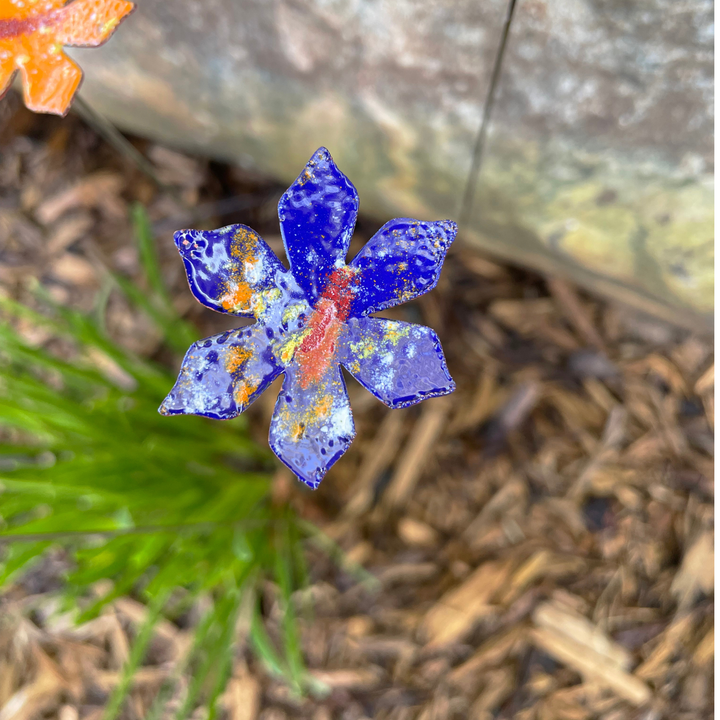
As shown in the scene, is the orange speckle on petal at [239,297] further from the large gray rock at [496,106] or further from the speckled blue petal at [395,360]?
the large gray rock at [496,106]

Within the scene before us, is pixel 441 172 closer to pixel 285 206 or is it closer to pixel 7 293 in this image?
pixel 285 206

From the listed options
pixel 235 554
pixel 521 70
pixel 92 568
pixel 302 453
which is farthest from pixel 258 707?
pixel 521 70

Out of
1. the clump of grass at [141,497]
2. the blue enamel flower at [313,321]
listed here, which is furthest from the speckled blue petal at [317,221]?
the clump of grass at [141,497]

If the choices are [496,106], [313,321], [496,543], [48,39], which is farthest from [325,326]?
[496,543]

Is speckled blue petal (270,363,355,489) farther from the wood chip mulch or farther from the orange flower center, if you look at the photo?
the wood chip mulch

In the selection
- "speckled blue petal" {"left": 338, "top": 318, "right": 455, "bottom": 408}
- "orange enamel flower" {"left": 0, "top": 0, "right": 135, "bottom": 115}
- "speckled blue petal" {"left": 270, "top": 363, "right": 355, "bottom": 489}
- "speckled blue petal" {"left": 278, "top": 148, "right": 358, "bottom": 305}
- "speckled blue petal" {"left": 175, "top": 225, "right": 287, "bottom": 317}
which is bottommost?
"speckled blue petal" {"left": 270, "top": 363, "right": 355, "bottom": 489}

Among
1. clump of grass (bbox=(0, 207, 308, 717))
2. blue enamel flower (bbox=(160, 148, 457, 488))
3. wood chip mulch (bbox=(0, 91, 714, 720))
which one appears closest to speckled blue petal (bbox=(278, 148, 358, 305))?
blue enamel flower (bbox=(160, 148, 457, 488))

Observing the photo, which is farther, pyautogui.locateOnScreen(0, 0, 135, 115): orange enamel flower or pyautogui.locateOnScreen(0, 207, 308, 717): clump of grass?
pyautogui.locateOnScreen(0, 207, 308, 717): clump of grass
